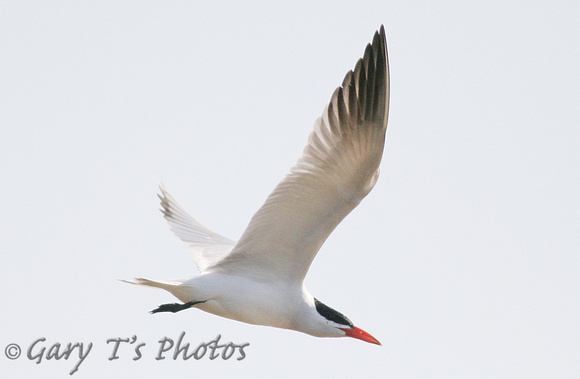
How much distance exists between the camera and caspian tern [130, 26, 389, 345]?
8.04 m

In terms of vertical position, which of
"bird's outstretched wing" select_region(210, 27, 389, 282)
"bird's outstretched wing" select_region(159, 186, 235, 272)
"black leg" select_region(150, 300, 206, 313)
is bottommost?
"black leg" select_region(150, 300, 206, 313)

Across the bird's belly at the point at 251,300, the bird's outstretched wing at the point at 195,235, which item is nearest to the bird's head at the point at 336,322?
the bird's belly at the point at 251,300

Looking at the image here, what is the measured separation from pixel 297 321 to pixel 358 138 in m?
2.00

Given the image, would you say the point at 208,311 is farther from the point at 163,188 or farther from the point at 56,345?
the point at 163,188

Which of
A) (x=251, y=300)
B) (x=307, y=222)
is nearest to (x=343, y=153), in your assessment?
(x=307, y=222)

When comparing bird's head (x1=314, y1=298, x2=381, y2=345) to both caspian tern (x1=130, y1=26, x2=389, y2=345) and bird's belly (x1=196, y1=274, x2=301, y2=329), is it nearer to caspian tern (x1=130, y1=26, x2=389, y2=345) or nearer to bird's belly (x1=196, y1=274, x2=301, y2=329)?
caspian tern (x1=130, y1=26, x2=389, y2=345)

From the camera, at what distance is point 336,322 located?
9094 mm

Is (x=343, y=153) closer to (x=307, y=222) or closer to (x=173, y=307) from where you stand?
(x=307, y=222)

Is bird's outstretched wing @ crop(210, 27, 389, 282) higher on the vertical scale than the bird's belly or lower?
higher

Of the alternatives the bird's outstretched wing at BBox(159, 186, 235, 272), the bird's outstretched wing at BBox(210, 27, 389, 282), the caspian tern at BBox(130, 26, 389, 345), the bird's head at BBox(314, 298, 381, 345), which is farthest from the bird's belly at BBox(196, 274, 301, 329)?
the bird's outstretched wing at BBox(159, 186, 235, 272)

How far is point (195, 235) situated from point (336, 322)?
2.99m

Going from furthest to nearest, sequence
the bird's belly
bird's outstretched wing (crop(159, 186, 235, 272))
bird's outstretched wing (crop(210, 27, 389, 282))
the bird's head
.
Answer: bird's outstretched wing (crop(159, 186, 235, 272))
the bird's head
the bird's belly
bird's outstretched wing (crop(210, 27, 389, 282))

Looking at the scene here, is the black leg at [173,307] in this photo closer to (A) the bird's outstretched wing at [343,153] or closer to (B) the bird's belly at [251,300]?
(B) the bird's belly at [251,300]

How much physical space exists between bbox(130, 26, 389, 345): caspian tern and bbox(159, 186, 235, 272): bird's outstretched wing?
5.23 feet
